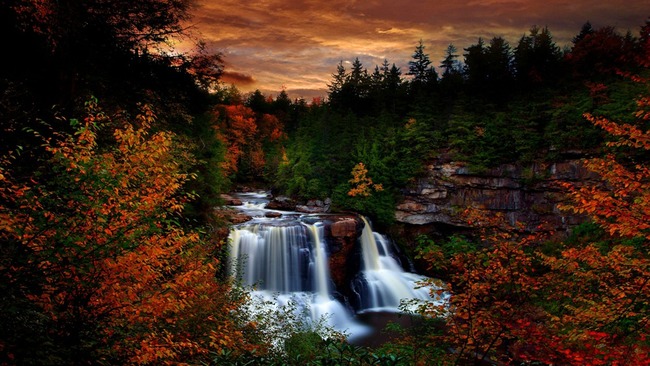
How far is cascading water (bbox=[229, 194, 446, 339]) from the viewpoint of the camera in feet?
63.3

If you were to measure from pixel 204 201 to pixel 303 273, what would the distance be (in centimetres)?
798

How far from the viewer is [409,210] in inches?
1071

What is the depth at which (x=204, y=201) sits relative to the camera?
56.2ft

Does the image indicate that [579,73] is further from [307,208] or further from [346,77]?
[346,77]

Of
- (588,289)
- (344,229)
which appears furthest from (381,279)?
(588,289)

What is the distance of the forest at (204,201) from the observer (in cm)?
435

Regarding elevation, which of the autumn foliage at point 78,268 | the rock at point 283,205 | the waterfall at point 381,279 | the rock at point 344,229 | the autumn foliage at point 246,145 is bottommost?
the waterfall at point 381,279

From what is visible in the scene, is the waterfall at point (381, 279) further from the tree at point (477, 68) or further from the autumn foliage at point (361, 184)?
the tree at point (477, 68)

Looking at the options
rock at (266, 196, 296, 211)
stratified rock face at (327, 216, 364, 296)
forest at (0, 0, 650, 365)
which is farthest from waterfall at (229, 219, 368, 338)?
rock at (266, 196, 296, 211)

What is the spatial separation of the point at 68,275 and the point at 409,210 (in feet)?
83.1

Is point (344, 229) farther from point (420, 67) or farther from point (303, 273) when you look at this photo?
point (420, 67)

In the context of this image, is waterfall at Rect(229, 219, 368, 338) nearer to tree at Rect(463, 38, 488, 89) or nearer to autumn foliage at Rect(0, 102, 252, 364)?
autumn foliage at Rect(0, 102, 252, 364)

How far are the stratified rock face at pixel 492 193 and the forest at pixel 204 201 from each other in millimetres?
831

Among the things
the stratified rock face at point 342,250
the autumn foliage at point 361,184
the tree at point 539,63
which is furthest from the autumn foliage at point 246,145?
the tree at point 539,63
